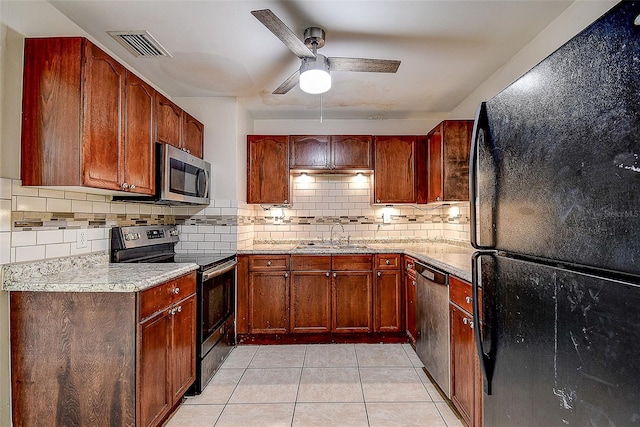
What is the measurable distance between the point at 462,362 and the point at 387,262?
60.5 inches

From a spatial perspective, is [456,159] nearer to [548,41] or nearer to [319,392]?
[548,41]

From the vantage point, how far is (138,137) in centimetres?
231

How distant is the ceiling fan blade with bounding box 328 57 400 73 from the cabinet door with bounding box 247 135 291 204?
161cm

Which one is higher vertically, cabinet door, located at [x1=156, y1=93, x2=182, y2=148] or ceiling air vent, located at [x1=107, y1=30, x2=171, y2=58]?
ceiling air vent, located at [x1=107, y1=30, x2=171, y2=58]

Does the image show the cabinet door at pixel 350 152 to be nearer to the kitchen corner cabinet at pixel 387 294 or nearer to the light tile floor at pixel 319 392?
the kitchen corner cabinet at pixel 387 294

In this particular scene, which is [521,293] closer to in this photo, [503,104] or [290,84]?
[503,104]

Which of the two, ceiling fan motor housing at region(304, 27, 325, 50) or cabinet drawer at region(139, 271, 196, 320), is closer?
cabinet drawer at region(139, 271, 196, 320)

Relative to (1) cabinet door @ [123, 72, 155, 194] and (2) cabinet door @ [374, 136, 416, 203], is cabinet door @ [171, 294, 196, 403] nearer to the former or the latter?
(1) cabinet door @ [123, 72, 155, 194]

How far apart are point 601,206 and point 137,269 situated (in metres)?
2.17

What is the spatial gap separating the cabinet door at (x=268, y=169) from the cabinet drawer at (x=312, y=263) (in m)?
0.69

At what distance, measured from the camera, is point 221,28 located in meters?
2.22

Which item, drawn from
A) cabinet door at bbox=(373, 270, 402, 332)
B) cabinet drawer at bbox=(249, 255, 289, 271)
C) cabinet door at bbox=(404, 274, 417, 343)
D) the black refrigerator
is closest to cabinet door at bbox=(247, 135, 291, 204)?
cabinet drawer at bbox=(249, 255, 289, 271)

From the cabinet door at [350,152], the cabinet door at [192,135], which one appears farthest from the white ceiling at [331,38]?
the cabinet door at [350,152]

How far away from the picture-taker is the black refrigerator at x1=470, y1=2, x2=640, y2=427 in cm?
67
